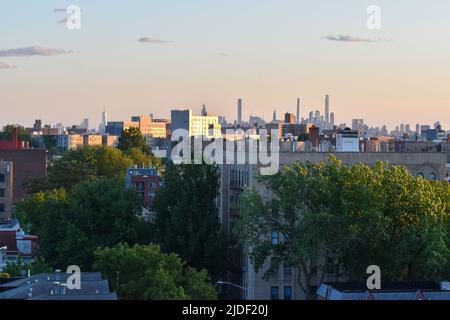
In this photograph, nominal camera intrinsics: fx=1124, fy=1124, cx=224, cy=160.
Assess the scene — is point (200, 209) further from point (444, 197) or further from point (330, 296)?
point (330, 296)

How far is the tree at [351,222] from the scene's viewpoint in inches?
1443

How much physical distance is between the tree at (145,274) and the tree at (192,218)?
9.02 metres

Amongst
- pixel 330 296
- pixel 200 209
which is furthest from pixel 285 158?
pixel 330 296

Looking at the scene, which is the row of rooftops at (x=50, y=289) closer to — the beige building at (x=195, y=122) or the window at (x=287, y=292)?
the window at (x=287, y=292)

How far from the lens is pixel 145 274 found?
32.8 meters

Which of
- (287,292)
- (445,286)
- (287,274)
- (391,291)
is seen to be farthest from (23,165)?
(391,291)

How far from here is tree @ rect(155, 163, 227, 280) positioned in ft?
147

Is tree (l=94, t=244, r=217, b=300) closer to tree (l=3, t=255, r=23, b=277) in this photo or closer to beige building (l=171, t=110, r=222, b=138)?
tree (l=3, t=255, r=23, b=277)

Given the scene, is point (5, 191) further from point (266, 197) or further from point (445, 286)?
point (445, 286)

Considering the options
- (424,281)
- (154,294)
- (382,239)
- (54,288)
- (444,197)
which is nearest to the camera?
(54,288)

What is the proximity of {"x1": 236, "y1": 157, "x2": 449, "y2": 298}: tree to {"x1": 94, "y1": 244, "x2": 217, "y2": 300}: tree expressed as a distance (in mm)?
4687

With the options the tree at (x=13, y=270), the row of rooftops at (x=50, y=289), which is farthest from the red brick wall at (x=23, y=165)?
the row of rooftops at (x=50, y=289)

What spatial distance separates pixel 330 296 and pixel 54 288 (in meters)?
7.74

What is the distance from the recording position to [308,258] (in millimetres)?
37656
